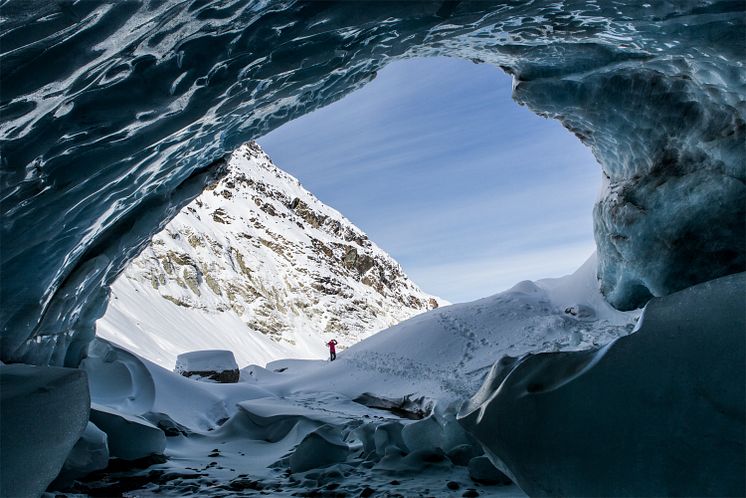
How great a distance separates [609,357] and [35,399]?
306cm

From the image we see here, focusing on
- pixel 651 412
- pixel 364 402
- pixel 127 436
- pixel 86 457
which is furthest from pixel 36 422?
pixel 364 402

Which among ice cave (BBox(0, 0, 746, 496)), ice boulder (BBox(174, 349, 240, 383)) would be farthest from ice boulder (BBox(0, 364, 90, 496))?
ice boulder (BBox(174, 349, 240, 383))

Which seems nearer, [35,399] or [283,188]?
[35,399]

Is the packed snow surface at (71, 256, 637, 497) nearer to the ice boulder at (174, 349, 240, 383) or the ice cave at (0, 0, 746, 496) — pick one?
the ice cave at (0, 0, 746, 496)

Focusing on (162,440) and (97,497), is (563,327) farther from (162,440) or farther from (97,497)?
(97,497)

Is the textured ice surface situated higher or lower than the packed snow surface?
lower

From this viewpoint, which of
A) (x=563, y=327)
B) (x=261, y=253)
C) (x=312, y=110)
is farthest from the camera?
(x=261, y=253)

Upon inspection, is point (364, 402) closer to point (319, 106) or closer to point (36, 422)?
point (319, 106)

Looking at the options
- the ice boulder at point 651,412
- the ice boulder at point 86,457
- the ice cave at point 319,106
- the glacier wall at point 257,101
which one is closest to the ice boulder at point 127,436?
the ice cave at point 319,106

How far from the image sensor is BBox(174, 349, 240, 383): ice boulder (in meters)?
11.8

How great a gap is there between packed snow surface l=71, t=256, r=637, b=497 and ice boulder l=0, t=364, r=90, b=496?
0.89 meters

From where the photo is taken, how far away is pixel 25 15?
1.93m

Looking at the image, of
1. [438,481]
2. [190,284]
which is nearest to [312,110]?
[438,481]

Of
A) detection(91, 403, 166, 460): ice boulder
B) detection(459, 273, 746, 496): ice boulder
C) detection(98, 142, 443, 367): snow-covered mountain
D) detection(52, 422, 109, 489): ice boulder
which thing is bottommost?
detection(98, 142, 443, 367): snow-covered mountain
